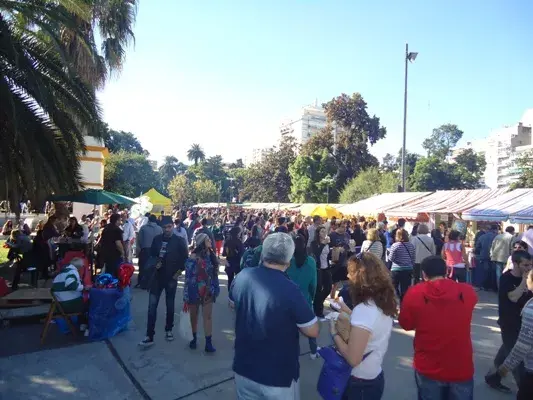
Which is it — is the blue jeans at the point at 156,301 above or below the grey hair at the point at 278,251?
below

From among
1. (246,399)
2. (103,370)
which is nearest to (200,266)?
(103,370)

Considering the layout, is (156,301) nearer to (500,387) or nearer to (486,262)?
(500,387)

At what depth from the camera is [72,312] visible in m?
5.79

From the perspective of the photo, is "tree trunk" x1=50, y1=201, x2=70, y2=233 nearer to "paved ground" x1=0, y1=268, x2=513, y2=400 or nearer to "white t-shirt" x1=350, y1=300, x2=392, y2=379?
"paved ground" x1=0, y1=268, x2=513, y2=400

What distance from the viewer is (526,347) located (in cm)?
284

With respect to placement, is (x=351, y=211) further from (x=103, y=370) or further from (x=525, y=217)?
(x=103, y=370)

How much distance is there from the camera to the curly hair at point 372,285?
2527 mm

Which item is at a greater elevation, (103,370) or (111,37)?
(111,37)

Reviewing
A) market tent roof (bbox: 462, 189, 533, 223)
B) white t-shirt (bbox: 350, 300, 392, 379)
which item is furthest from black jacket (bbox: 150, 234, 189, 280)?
market tent roof (bbox: 462, 189, 533, 223)

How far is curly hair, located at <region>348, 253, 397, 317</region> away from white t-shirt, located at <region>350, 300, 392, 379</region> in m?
0.04

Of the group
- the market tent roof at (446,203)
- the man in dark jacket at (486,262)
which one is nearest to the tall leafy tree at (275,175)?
the market tent roof at (446,203)

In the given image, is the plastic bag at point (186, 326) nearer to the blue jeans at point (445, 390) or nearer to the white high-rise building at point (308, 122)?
the blue jeans at point (445, 390)

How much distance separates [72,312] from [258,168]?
52223mm

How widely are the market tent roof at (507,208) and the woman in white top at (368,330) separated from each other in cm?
1010
